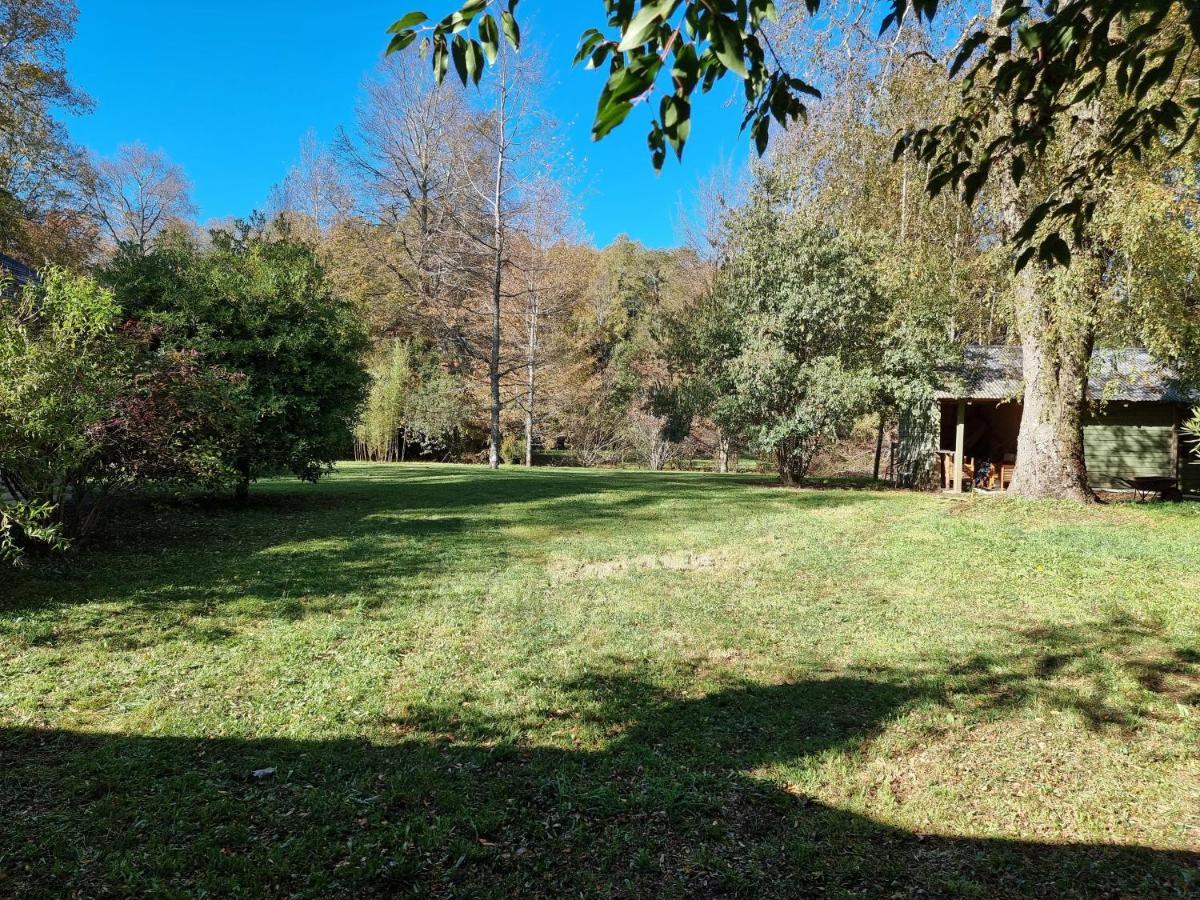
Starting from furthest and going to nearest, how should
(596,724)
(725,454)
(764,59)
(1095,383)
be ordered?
(725,454) < (1095,383) < (596,724) < (764,59)

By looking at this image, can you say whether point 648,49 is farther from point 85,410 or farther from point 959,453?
point 959,453

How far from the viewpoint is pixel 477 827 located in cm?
256

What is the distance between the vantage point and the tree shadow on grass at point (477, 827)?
89.7 inches

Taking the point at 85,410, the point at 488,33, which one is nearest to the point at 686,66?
the point at 488,33

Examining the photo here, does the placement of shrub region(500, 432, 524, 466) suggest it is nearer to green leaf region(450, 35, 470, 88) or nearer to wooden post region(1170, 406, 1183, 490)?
wooden post region(1170, 406, 1183, 490)

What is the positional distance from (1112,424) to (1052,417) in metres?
6.98

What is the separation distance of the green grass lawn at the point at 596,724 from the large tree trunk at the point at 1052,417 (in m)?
4.59

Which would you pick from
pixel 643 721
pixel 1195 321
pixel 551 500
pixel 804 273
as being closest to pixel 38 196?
pixel 551 500

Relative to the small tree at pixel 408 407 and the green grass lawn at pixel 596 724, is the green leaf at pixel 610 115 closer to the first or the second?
the green grass lawn at pixel 596 724

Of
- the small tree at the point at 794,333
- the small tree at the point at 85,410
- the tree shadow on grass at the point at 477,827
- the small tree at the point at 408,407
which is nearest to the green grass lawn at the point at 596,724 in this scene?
the tree shadow on grass at the point at 477,827

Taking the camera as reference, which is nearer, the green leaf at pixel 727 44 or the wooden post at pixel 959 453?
the green leaf at pixel 727 44

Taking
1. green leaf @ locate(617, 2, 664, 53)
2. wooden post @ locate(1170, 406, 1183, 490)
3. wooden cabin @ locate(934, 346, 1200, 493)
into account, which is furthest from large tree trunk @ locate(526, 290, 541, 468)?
green leaf @ locate(617, 2, 664, 53)

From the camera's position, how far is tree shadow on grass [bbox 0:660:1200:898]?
228cm

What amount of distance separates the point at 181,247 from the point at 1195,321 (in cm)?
1493
